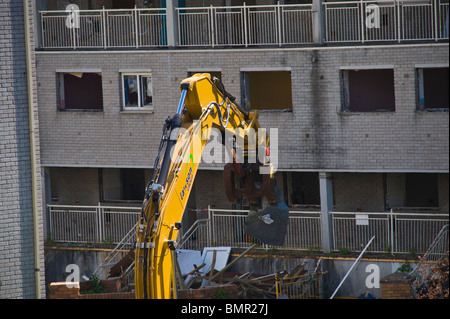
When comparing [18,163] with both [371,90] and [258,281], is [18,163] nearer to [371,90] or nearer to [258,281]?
[258,281]

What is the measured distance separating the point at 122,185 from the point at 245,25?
21.0 feet

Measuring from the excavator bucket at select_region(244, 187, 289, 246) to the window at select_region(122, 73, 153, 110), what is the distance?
298 inches

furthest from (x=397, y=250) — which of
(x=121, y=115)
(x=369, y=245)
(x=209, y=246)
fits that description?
(x=121, y=115)

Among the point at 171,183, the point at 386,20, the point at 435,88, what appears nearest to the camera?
the point at 171,183

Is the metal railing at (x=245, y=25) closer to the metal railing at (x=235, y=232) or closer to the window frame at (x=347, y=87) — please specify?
the window frame at (x=347, y=87)

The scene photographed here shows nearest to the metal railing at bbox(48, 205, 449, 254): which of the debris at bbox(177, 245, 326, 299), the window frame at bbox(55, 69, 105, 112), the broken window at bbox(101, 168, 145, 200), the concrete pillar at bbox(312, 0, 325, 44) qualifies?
the broken window at bbox(101, 168, 145, 200)

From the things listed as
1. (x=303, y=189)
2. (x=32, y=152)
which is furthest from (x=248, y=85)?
(x=32, y=152)

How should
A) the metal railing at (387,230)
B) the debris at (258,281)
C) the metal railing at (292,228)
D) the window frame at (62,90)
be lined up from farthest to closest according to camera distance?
the window frame at (62,90) → the metal railing at (292,228) → the metal railing at (387,230) → the debris at (258,281)

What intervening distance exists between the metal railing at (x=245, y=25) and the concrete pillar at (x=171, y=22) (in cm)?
19

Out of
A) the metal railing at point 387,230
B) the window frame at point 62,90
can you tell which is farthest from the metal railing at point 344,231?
the window frame at point 62,90

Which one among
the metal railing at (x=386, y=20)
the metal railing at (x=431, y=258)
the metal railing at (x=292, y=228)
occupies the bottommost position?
the metal railing at (x=431, y=258)

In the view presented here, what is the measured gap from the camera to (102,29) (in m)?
31.8

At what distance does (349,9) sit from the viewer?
29734 mm

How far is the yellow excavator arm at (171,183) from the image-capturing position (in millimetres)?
19406
